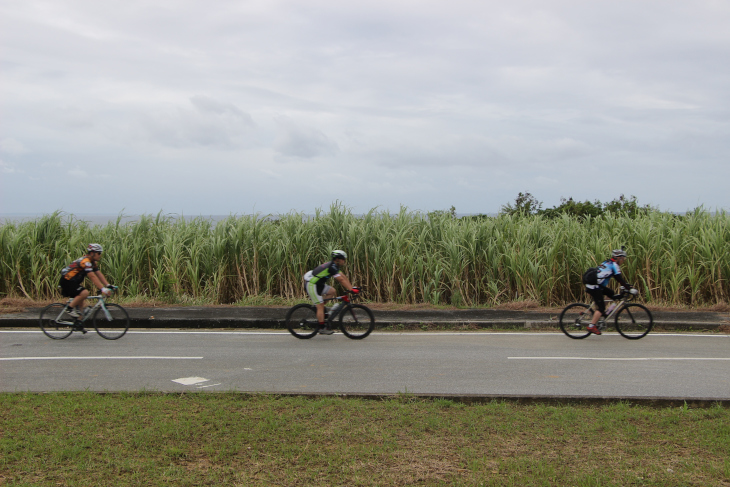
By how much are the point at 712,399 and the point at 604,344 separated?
3.85 m

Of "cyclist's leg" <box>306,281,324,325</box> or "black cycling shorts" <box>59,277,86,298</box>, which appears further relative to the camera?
"black cycling shorts" <box>59,277,86,298</box>

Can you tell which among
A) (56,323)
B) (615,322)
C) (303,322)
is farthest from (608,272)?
(56,323)

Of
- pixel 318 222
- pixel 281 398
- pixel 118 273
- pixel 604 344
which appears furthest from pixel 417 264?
pixel 281 398

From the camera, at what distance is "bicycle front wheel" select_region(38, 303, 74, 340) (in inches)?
395

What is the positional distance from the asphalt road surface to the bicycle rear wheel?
189 millimetres

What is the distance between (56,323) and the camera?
10.0m

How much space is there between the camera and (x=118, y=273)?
535 inches

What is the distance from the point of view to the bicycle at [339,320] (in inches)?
400

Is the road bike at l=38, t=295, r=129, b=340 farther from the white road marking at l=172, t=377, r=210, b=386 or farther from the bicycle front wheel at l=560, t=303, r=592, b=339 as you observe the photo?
the bicycle front wheel at l=560, t=303, r=592, b=339

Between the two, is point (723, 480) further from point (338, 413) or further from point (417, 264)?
point (417, 264)

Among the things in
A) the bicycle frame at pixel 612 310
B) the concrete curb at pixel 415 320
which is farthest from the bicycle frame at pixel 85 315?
the bicycle frame at pixel 612 310

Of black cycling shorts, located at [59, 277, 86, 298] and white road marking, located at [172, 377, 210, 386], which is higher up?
black cycling shorts, located at [59, 277, 86, 298]

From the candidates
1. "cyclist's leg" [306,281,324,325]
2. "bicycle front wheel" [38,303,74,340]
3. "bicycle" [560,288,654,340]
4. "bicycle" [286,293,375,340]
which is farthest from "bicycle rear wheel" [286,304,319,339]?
"bicycle" [560,288,654,340]

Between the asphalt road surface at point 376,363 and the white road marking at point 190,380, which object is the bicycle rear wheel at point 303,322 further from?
the white road marking at point 190,380
